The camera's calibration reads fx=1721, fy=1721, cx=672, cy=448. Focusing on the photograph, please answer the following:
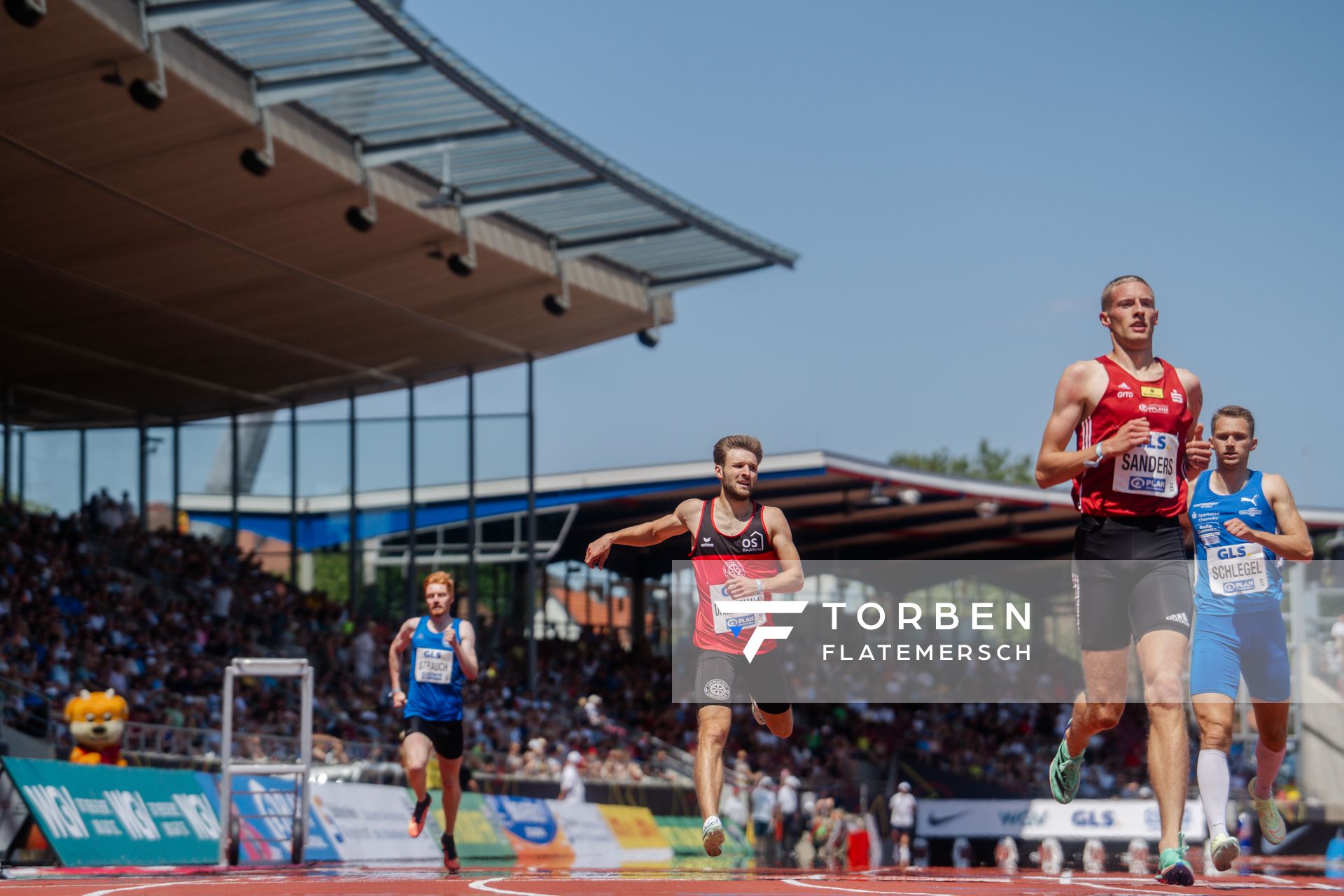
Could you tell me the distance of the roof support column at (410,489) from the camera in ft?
126

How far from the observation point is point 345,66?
23922 millimetres

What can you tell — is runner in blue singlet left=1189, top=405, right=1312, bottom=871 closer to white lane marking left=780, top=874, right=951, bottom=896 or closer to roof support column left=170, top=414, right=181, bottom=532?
white lane marking left=780, top=874, right=951, bottom=896

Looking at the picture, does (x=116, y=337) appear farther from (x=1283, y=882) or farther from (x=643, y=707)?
(x=1283, y=882)

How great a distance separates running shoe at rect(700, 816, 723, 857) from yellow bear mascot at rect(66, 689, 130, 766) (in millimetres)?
10836

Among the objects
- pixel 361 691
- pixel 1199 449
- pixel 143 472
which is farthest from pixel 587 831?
pixel 1199 449

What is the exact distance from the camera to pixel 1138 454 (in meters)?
7.70

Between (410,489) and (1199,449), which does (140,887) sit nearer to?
(1199,449)

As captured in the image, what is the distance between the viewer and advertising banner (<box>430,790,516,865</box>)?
2020 centimetres

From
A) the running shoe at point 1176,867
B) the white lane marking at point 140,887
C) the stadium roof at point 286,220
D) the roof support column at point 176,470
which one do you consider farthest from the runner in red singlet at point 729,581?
the roof support column at point 176,470

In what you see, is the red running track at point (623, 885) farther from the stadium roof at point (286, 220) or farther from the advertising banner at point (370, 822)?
the stadium roof at point (286, 220)

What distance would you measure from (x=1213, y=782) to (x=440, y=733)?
6.87 meters

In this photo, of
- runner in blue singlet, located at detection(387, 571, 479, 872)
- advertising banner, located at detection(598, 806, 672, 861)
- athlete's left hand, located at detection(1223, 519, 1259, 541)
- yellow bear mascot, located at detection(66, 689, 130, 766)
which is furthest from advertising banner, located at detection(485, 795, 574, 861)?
athlete's left hand, located at detection(1223, 519, 1259, 541)

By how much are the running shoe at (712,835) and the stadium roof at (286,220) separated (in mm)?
14950

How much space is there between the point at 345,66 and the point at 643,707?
2179 centimetres
